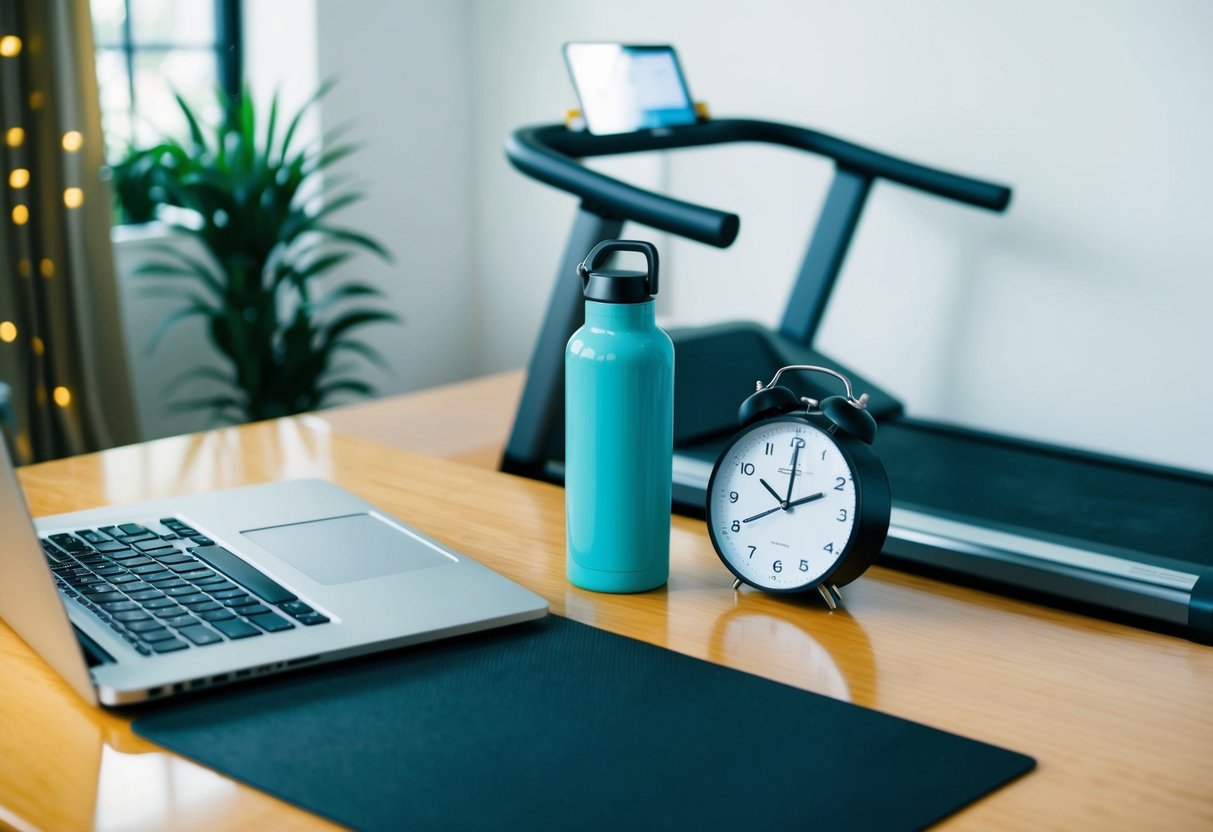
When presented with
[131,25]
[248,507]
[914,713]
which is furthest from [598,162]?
[914,713]

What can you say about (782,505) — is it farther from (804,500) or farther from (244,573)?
(244,573)

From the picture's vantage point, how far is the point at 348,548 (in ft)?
3.57

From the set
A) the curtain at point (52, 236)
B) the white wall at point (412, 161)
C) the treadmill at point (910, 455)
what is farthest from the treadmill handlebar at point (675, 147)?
the white wall at point (412, 161)

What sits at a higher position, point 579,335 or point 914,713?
point 579,335

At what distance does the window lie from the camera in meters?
3.26

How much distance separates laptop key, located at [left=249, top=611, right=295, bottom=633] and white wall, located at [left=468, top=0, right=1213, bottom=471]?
1.92 meters

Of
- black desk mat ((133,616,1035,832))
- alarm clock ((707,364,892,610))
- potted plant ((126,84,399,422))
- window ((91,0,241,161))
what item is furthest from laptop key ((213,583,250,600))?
window ((91,0,241,161))

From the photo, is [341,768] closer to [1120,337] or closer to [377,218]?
[1120,337]

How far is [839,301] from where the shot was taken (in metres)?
2.76

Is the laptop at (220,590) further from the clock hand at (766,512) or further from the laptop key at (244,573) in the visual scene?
the clock hand at (766,512)

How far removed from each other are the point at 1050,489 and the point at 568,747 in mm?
1069

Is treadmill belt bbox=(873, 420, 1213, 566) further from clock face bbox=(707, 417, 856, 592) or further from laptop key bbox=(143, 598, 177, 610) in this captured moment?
laptop key bbox=(143, 598, 177, 610)

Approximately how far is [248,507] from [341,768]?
50cm

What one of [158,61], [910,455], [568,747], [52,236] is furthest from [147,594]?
[158,61]
